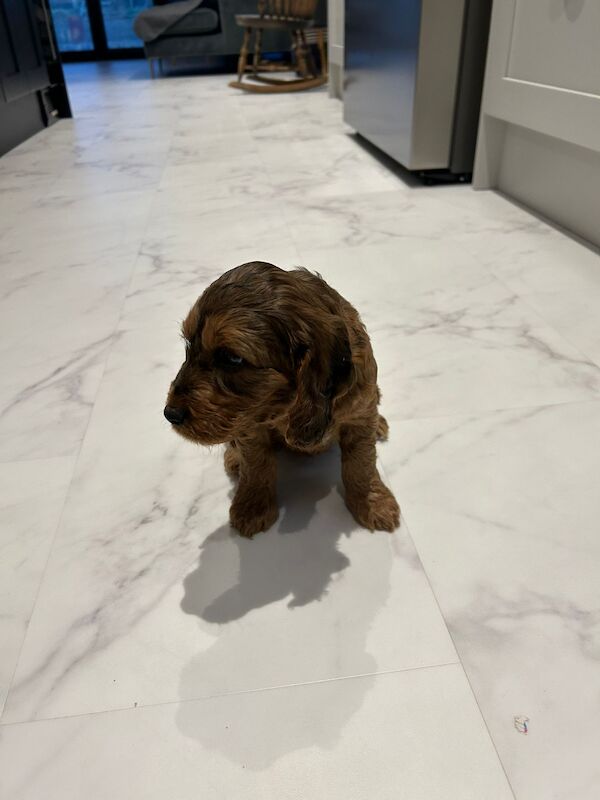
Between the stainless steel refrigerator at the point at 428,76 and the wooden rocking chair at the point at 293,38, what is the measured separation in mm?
3582

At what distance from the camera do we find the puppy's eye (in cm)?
97

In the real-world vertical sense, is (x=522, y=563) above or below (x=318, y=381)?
below

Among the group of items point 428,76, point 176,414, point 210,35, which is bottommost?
point 210,35

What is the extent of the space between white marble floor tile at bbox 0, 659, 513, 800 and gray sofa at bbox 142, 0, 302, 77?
9685mm

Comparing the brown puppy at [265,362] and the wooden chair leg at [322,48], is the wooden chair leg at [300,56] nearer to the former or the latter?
the wooden chair leg at [322,48]

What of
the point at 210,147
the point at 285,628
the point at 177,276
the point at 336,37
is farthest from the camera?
the point at 336,37

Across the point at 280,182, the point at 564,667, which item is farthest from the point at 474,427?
the point at 280,182

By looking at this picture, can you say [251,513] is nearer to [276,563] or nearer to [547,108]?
[276,563]

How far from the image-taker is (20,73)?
16.4 feet

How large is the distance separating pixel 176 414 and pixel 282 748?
1.80 feet

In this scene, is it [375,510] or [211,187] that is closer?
[375,510]

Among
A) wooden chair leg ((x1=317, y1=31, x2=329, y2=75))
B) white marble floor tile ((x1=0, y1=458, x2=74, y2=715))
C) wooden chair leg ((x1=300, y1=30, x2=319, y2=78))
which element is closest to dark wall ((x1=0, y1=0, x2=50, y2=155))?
wooden chair leg ((x1=300, y1=30, x2=319, y2=78))

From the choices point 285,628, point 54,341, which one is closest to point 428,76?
point 54,341

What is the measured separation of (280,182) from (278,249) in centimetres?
123
